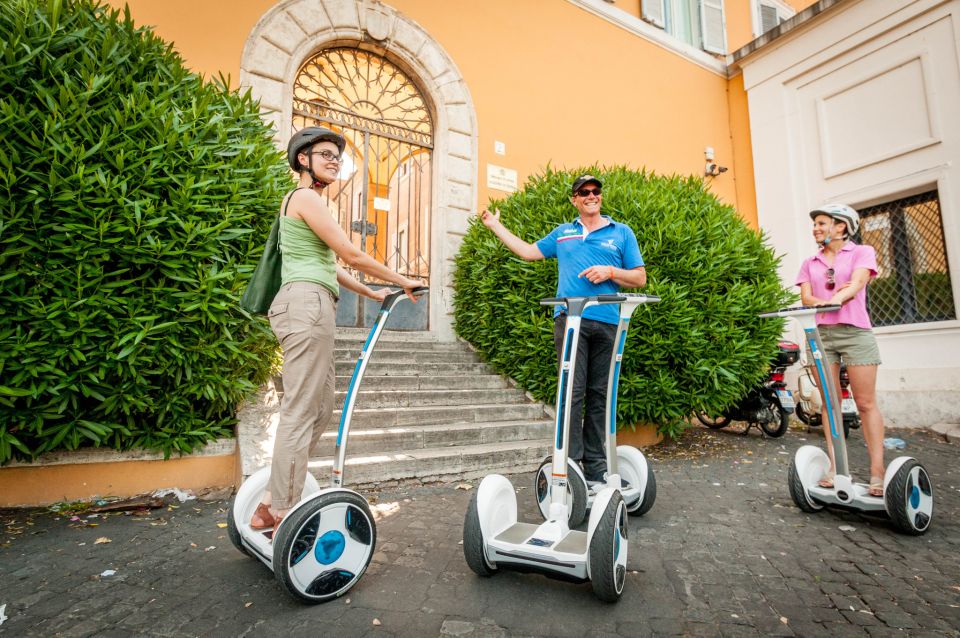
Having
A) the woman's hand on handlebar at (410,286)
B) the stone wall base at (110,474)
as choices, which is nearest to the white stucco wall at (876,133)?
the woman's hand on handlebar at (410,286)

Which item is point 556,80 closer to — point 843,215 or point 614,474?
point 843,215

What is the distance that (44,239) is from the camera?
2.91m

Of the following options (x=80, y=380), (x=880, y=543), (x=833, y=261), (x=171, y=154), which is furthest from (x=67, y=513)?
(x=833, y=261)

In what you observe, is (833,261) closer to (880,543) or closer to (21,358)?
(880,543)

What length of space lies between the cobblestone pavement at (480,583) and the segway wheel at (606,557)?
9cm

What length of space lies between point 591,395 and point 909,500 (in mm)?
1798

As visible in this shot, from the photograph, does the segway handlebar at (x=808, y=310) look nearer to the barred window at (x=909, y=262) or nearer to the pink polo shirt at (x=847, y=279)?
the pink polo shirt at (x=847, y=279)

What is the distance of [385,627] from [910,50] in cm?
1034

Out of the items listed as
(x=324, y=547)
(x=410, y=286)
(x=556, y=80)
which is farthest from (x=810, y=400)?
(x=324, y=547)

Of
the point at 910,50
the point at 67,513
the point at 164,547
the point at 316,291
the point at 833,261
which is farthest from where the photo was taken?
→ the point at 910,50

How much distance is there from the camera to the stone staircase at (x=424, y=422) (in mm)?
3730

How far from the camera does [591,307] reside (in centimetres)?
316

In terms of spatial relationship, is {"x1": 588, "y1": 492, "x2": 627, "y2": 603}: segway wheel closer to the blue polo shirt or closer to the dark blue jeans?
the dark blue jeans

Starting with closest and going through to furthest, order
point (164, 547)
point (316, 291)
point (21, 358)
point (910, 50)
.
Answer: point (316, 291) < point (164, 547) < point (21, 358) < point (910, 50)
